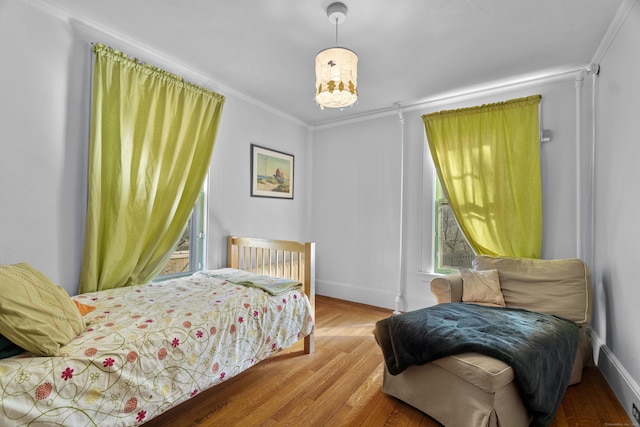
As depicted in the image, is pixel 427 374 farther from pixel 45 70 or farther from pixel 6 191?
pixel 45 70

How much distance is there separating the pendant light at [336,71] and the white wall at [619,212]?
67.5 inches


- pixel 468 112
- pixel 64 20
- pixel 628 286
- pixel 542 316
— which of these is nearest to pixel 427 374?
pixel 542 316

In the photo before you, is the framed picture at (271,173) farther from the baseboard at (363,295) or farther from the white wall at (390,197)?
the baseboard at (363,295)

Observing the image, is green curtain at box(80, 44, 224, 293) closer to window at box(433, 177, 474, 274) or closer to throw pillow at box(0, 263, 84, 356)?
throw pillow at box(0, 263, 84, 356)

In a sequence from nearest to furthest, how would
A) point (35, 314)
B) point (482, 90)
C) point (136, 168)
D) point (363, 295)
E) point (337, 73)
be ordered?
point (35, 314), point (337, 73), point (136, 168), point (482, 90), point (363, 295)

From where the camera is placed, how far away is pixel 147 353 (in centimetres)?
146

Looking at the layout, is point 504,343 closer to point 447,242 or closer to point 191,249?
point 447,242

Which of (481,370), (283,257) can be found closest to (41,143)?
(283,257)

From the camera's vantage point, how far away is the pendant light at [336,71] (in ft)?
6.29

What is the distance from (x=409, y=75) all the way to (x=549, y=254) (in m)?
2.15

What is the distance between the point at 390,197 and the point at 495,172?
1178 mm

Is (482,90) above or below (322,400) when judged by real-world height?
above

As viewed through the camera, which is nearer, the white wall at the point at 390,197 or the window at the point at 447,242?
the white wall at the point at 390,197

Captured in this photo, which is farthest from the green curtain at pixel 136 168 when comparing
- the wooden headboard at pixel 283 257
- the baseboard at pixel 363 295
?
the baseboard at pixel 363 295
